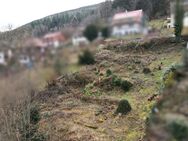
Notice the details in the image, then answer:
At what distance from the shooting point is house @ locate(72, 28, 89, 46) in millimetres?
3473

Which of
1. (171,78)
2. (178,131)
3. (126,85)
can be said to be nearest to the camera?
(178,131)

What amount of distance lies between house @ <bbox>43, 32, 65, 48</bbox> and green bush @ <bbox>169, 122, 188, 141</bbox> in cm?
147

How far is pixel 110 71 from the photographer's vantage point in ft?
83.2

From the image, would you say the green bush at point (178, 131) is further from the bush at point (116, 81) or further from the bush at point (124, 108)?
the bush at point (116, 81)

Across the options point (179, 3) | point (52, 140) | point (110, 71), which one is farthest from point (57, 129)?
point (179, 3)

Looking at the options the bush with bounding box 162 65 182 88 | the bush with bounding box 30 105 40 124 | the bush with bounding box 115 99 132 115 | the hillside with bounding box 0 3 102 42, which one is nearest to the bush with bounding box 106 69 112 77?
the bush with bounding box 115 99 132 115

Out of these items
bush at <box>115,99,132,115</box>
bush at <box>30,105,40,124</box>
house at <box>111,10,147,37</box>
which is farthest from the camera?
bush at <box>115,99,132,115</box>

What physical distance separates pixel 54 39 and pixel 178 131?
1647 millimetres

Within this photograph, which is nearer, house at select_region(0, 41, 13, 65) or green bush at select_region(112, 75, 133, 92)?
house at select_region(0, 41, 13, 65)

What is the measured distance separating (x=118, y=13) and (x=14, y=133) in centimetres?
1285

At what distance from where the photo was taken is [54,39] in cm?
342

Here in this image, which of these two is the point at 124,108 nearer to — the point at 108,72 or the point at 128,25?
the point at 108,72

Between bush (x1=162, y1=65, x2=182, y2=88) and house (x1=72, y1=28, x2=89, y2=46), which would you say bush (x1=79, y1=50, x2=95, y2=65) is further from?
bush (x1=162, y1=65, x2=182, y2=88)

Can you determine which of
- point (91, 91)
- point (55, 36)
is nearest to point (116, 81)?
point (91, 91)
